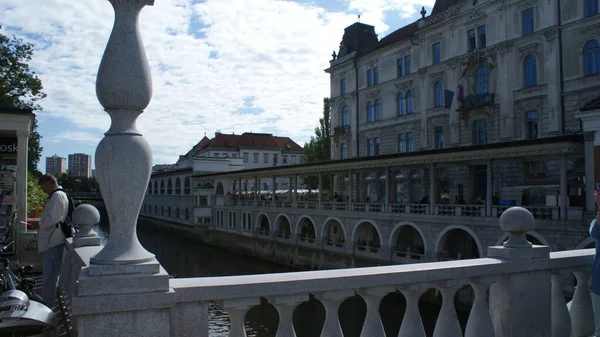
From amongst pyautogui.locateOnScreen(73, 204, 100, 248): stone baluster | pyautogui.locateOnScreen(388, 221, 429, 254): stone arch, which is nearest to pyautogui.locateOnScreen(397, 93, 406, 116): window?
pyautogui.locateOnScreen(388, 221, 429, 254): stone arch

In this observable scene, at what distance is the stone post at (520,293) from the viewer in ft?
14.3

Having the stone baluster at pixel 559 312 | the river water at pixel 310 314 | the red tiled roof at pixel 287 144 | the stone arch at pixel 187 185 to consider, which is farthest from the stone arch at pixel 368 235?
the red tiled roof at pixel 287 144

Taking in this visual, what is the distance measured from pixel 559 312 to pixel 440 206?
73.1ft

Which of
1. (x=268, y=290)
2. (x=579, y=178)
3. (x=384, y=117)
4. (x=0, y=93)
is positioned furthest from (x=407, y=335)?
(x=384, y=117)

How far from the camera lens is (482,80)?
34.3 meters

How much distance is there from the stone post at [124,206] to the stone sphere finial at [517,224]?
3056mm

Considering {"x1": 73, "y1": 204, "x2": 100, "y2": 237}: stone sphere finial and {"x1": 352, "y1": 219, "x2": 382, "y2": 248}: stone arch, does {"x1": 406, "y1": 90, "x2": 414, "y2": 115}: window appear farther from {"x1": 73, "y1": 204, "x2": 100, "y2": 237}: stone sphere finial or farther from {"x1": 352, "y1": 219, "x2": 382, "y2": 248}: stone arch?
{"x1": 73, "y1": 204, "x2": 100, "y2": 237}: stone sphere finial

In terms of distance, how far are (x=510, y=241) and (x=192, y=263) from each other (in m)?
41.1

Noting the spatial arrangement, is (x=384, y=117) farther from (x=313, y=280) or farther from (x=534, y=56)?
(x=313, y=280)

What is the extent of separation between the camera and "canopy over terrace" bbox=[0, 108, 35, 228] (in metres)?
15.3

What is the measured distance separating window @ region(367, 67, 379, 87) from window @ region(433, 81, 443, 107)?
8.02m

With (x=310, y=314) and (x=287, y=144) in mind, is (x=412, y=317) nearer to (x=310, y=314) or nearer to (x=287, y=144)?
(x=310, y=314)

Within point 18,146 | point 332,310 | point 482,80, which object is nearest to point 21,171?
point 18,146

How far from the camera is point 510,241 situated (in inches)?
180
